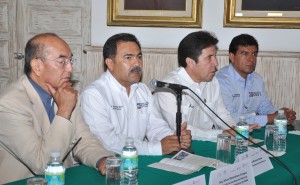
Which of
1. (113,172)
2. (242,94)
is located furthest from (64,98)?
(242,94)

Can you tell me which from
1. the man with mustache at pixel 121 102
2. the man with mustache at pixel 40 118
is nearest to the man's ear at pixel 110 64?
the man with mustache at pixel 121 102

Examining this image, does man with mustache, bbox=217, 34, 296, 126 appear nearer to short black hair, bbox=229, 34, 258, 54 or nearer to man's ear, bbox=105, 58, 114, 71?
short black hair, bbox=229, 34, 258, 54

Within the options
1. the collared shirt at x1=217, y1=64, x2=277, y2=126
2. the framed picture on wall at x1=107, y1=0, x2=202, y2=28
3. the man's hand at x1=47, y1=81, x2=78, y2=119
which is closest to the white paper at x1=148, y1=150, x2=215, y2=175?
the man's hand at x1=47, y1=81, x2=78, y2=119

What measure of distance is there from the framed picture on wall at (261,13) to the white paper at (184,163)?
2.70 metres

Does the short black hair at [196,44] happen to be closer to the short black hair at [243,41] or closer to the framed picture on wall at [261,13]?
the short black hair at [243,41]

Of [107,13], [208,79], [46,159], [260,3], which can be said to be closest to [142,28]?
[107,13]

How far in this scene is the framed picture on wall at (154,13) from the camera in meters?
4.77

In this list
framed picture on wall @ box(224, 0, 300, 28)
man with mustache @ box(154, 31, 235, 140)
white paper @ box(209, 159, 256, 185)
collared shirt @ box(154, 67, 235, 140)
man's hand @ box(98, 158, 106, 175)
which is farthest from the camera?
framed picture on wall @ box(224, 0, 300, 28)

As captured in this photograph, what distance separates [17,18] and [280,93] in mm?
3115

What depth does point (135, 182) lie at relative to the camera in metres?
1.93

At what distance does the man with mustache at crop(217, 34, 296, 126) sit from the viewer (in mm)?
3979

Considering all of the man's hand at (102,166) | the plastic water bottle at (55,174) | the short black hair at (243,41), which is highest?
the short black hair at (243,41)

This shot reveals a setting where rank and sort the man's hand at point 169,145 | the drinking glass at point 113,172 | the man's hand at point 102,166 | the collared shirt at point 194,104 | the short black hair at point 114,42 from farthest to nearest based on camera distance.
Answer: the collared shirt at point 194,104 → the short black hair at point 114,42 → the man's hand at point 169,145 → the man's hand at point 102,166 → the drinking glass at point 113,172

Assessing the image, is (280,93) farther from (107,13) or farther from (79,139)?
(79,139)
